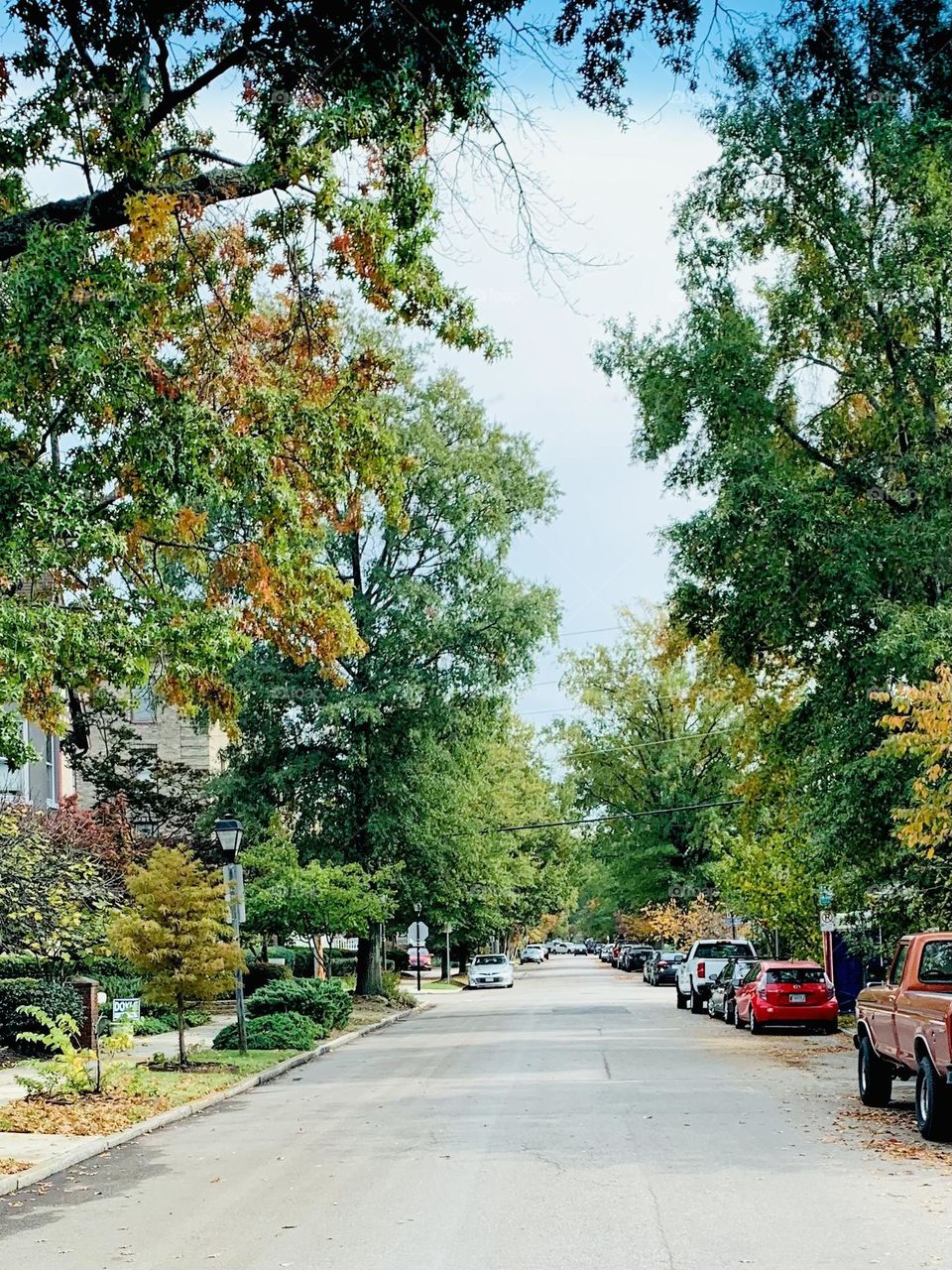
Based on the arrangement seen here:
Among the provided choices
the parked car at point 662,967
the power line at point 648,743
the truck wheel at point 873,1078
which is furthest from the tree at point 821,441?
the power line at point 648,743

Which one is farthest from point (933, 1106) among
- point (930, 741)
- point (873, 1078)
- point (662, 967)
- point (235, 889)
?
point (662, 967)

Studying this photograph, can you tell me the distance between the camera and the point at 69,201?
13.7 meters

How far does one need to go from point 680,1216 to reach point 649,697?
64.6m

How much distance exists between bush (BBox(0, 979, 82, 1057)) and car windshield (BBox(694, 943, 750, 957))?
18748mm

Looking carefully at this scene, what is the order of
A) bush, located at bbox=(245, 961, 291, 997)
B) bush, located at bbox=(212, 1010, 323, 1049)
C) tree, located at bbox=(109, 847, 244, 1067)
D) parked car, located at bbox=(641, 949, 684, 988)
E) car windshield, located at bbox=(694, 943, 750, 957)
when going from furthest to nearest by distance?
1. parked car, located at bbox=(641, 949, 684, 988)
2. bush, located at bbox=(245, 961, 291, 997)
3. car windshield, located at bbox=(694, 943, 750, 957)
4. bush, located at bbox=(212, 1010, 323, 1049)
5. tree, located at bbox=(109, 847, 244, 1067)

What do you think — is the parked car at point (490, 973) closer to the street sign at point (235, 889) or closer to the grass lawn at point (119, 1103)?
the street sign at point (235, 889)

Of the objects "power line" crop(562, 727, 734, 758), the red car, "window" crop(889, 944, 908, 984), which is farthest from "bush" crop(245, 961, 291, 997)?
"window" crop(889, 944, 908, 984)

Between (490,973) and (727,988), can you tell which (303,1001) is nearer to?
(727,988)

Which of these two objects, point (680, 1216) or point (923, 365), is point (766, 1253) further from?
point (923, 365)

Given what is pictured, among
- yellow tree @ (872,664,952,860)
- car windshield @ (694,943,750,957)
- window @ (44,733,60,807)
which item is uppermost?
window @ (44,733,60,807)

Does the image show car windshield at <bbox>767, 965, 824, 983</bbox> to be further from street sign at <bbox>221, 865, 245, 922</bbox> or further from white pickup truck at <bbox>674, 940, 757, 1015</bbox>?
street sign at <bbox>221, 865, 245, 922</bbox>

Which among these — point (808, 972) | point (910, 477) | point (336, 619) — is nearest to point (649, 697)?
point (808, 972)

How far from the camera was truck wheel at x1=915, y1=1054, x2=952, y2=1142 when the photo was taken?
511 inches

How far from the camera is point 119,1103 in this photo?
55.7 ft
